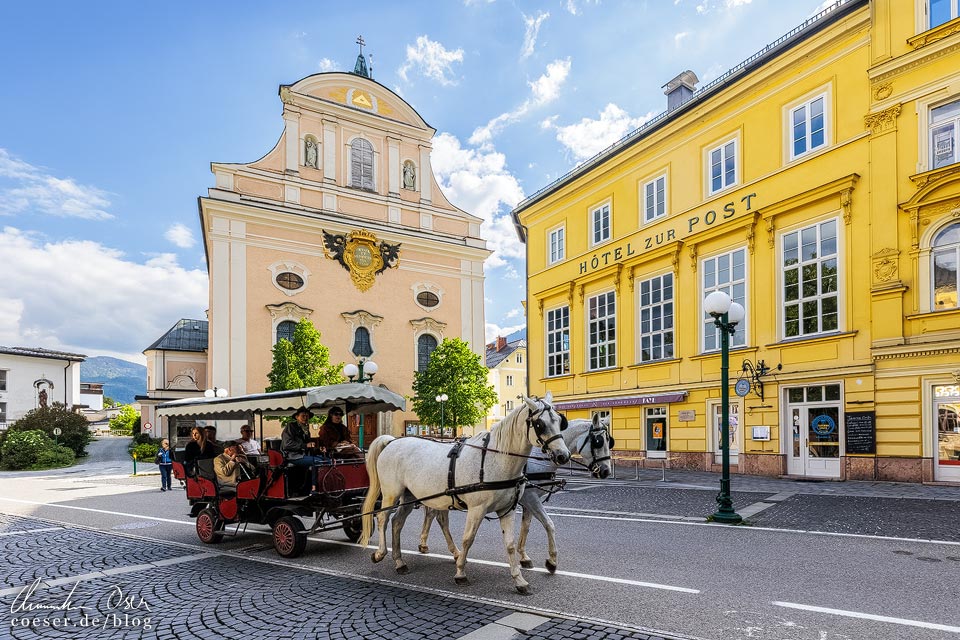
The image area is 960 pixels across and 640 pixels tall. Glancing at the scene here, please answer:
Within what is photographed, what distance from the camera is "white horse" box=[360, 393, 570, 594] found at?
239 inches

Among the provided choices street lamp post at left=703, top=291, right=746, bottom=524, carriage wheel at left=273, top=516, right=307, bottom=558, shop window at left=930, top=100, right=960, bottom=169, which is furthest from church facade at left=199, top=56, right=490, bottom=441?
shop window at left=930, top=100, right=960, bottom=169

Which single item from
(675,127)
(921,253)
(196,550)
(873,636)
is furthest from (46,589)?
(675,127)

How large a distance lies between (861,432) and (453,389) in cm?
1886

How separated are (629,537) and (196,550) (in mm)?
6153

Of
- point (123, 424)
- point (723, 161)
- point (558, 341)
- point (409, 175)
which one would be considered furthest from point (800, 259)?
point (123, 424)

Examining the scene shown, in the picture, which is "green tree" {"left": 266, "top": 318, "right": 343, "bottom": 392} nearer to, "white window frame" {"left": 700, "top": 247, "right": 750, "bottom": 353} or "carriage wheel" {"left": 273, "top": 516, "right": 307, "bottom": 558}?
"white window frame" {"left": 700, "top": 247, "right": 750, "bottom": 353}

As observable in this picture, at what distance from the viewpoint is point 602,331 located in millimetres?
24266

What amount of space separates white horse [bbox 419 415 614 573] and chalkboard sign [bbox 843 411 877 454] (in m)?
11.4

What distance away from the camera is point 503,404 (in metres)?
72.9

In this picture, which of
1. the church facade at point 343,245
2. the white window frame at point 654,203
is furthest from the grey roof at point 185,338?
the white window frame at point 654,203

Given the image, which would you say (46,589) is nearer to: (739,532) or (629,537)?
(629,537)

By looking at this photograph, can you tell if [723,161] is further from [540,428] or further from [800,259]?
[540,428]

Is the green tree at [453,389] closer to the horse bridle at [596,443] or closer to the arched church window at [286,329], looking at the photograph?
the arched church window at [286,329]

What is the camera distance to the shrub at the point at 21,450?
31.4 meters
